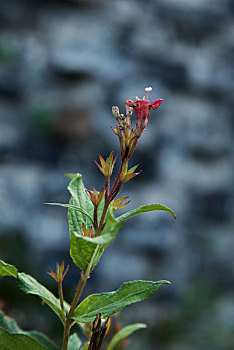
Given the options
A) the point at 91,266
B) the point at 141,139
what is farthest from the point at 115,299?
the point at 141,139

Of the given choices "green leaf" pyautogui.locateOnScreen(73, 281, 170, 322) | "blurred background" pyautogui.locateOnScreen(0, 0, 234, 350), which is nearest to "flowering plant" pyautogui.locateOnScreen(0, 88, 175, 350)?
"green leaf" pyautogui.locateOnScreen(73, 281, 170, 322)

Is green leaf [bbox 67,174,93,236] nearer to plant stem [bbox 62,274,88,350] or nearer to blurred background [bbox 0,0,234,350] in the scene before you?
plant stem [bbox 62,274,88,350]

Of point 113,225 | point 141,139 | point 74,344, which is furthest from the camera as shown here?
point 141,139

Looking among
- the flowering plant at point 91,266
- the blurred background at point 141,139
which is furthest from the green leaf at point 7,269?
the blurred background at point 141,139

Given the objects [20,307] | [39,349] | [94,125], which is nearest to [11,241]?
[20,307]

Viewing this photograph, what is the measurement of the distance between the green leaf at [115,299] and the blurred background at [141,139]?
5.80ft

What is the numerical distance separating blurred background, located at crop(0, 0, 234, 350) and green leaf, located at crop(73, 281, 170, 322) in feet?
5.80

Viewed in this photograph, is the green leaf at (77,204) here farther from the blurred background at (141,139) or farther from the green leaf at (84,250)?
the blurred background at (141,139)

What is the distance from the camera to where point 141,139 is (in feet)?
7.71

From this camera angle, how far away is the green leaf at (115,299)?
12.4 inches

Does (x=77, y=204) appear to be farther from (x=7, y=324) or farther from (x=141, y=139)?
(x=141, y=139)

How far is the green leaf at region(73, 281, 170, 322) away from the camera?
1.03ft

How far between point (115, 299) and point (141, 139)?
80.7 inches

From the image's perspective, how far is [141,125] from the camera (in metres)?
0.32
